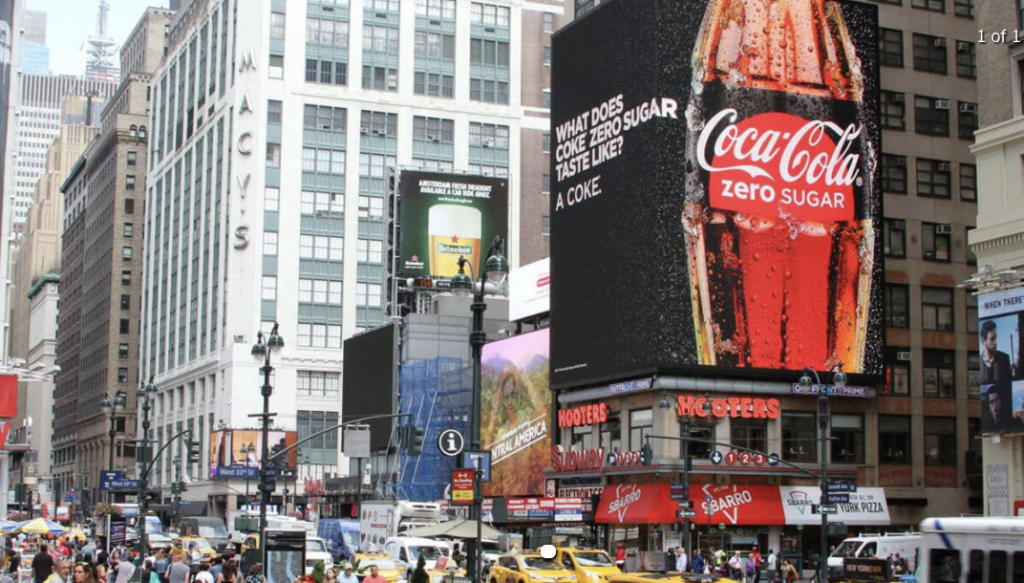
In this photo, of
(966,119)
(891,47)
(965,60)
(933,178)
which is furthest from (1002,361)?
(965,60)

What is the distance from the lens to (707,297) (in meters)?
66.1

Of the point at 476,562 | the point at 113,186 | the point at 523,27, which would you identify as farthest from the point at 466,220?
the point at 113,186

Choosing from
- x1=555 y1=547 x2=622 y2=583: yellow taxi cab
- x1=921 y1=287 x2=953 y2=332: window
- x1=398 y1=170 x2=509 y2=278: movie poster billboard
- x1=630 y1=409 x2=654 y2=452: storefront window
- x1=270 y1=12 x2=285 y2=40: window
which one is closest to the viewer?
x1=555 y1=547 x2=622 y2=583: yellow taxi cab

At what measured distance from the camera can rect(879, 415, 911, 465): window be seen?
69000mm

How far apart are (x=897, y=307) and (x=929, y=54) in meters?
14.0

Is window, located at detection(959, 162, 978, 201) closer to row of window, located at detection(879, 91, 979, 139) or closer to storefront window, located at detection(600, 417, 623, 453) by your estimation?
row of window, located at detection(879, 91, 979, 139)

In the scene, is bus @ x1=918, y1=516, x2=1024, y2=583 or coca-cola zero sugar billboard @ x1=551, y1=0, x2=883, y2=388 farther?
coca-cola zero sugar billboard @ x1=551, y1=0, x2=883, y2=388

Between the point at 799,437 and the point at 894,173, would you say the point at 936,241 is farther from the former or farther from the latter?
the point at 799,437

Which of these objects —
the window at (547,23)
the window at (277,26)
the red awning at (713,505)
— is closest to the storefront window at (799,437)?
the red awning at (713,505)

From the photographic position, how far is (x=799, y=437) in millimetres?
66812

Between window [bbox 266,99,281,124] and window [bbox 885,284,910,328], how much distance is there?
66.8 meters

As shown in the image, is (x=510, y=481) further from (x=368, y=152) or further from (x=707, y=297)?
(x=368, y=152)

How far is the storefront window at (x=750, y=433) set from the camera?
65750 millimetres

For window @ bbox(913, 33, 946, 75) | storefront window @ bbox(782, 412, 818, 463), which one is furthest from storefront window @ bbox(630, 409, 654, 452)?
window @ bbox(913, 33, 946, 75)
